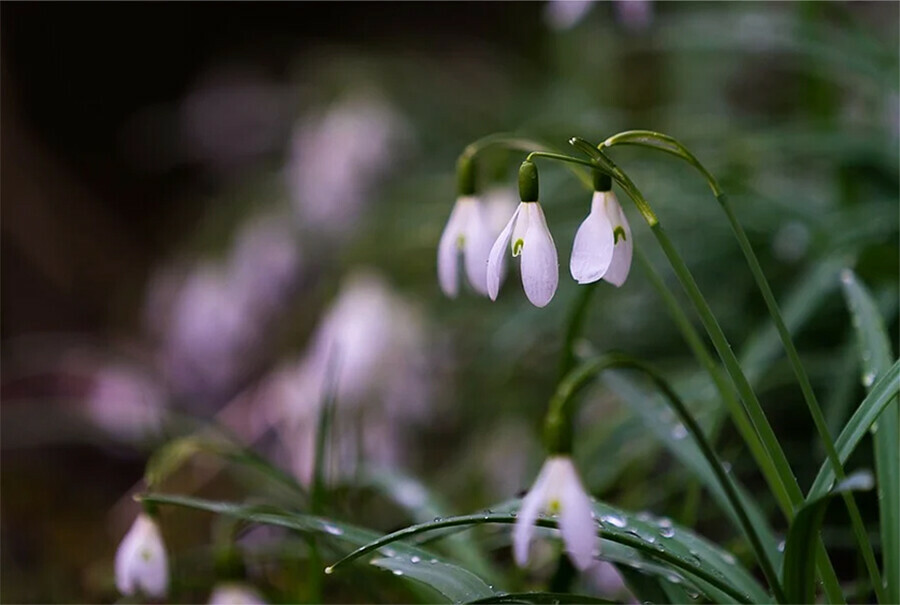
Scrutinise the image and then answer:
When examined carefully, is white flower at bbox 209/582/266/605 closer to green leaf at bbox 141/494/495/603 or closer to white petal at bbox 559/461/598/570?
green leaf at bbox 141/494/495/603

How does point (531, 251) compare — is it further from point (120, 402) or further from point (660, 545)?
point (120, 402)

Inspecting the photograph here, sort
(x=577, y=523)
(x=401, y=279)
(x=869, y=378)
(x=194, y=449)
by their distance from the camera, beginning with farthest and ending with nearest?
(x=401, y=279), (x=194, y=449), (x=869, y=378), (x=577, y=523)

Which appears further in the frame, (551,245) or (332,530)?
(332,530)

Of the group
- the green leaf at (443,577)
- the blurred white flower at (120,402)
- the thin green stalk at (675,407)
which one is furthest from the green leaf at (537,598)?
the blurred white flower at (120,402)

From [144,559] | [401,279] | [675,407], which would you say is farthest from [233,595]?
[401,279]

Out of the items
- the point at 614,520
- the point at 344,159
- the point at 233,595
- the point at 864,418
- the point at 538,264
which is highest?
the point at 344,159

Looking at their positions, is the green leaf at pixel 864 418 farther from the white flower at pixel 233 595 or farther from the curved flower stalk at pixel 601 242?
the white flower at pixel 233 595

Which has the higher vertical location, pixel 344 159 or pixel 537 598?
pixel 344 159

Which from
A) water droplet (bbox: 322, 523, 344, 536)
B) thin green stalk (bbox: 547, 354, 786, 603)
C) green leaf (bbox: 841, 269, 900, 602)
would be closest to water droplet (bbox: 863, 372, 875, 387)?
green leaf (bbox: 841, 269, 900, 602)

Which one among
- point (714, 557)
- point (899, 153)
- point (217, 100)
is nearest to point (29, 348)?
point (217, 100)
